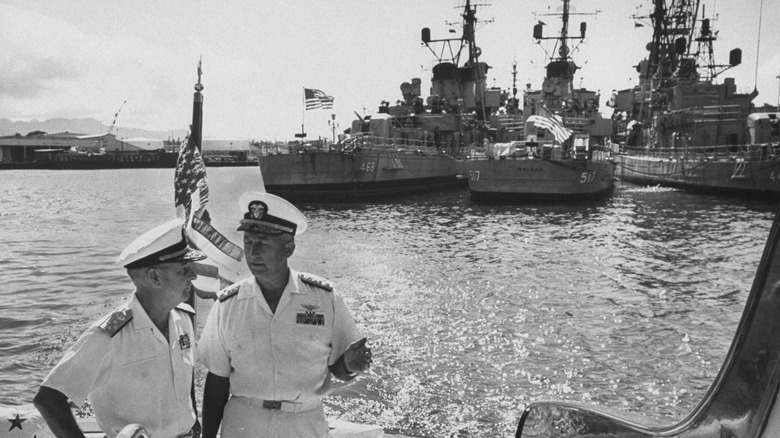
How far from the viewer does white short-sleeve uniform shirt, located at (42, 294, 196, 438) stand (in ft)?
7.81

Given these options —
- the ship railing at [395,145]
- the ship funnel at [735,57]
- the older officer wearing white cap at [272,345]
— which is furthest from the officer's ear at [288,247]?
the ship funnel at [735,57]

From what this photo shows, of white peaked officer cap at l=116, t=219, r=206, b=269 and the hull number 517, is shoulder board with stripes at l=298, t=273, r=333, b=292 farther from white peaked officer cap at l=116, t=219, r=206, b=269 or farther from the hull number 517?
the hull number 517

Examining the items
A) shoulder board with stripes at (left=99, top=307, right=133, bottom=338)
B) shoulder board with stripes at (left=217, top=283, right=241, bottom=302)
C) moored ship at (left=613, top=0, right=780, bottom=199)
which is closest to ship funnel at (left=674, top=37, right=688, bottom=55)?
moored ship at (left=613, top=0, right=780, bottom=199)

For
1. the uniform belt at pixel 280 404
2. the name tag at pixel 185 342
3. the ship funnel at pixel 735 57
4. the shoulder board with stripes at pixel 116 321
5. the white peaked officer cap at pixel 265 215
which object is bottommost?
the uniform belt at pixel 280 404

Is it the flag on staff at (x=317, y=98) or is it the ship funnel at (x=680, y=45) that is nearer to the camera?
the flag on staff at (x=317, y=98)

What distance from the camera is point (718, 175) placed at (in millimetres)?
34688

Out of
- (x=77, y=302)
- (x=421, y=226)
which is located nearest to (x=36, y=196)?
(x=421, y=226)

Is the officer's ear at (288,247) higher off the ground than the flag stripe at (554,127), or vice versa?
the flag stripe at (554,127)

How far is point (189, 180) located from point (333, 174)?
110ft

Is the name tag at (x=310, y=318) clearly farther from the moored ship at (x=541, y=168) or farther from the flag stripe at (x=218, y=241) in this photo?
the moored ship at (x=541, y=168)

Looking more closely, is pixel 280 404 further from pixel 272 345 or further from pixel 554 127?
pixel 554 127

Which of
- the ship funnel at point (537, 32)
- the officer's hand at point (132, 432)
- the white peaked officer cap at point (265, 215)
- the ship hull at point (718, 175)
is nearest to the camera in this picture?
the officer's hand at point (132, 432)

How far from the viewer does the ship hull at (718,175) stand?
1217 inches

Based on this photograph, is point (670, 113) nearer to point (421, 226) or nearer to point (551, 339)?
point (421, 226)
